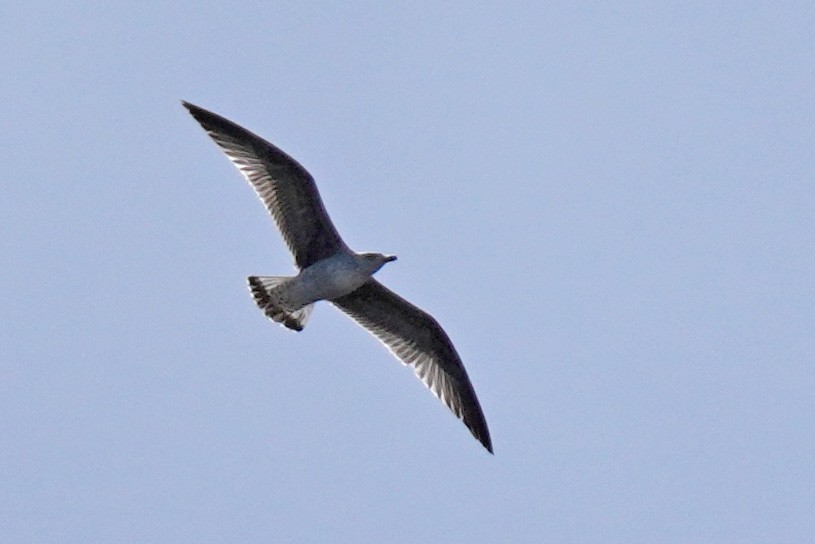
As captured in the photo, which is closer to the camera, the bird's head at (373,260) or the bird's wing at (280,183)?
the bird's wing at (280,183)

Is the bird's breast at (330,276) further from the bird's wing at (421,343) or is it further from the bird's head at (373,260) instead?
the bird's wing at (421,343)

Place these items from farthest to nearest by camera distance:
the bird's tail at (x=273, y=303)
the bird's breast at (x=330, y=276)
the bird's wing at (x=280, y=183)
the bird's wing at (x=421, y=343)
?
the bird's wing at (x=421, y=343)
the bird's tail at (x=273, y=303)
the bird's breast at (x=330, y=276)
the bird's wing at (x=280, y=183)

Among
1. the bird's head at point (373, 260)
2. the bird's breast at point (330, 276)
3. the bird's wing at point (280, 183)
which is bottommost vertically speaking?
the bird's breast at point (330, 276)

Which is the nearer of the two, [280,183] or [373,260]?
[280,183]

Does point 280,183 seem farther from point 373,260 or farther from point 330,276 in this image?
point 373,260

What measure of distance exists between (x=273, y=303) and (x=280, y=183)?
128cm

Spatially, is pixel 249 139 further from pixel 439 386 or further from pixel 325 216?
pixel 439 386

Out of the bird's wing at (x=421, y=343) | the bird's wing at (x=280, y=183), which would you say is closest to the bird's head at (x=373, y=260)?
the bird's wing at (x=280, y=183)

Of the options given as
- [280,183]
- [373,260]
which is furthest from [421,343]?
[280,183]

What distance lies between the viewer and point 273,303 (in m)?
17.0

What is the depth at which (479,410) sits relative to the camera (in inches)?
712

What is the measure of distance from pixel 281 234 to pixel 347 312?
4.57 ft

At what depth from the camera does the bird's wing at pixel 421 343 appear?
17.5 m

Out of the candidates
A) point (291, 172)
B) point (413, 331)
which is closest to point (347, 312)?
point (413, 331)
